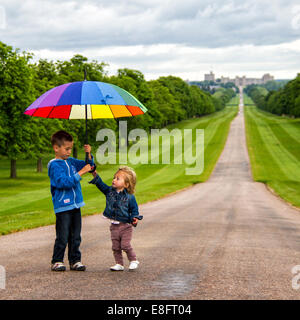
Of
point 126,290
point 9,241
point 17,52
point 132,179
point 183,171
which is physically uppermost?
point 17,52

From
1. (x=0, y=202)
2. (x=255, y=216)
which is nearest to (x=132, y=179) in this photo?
(x=255, y=216)

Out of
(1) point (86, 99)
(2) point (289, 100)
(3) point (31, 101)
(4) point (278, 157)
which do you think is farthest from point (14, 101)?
(2) point (289, 100)

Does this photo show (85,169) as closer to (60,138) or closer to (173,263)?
(60,138)

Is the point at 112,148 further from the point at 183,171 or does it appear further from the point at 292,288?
the point at 292,288

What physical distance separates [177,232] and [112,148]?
152 feet

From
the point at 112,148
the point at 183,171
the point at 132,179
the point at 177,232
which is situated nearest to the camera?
the point at 132,179

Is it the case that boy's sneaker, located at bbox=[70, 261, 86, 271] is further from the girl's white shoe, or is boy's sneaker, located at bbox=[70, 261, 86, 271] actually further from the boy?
the girl's white shoe

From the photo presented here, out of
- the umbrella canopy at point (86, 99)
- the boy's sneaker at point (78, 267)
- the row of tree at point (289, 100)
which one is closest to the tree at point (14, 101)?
the umbrella canopy at point (86, 99)

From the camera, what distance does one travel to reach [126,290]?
20.5 ft

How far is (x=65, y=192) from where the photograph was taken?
295 inches

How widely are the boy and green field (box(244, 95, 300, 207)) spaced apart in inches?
796

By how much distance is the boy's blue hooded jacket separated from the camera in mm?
7332

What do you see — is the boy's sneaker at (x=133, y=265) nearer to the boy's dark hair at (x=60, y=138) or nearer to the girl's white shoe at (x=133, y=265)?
the girl's white shoe at (x=133, y=265)
